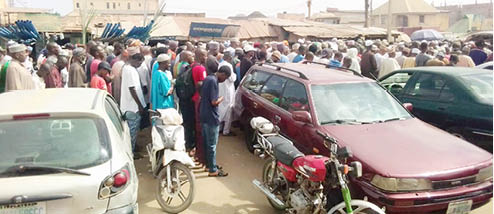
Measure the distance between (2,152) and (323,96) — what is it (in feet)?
11.9

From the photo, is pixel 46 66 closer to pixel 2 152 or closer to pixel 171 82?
pixel 171 82

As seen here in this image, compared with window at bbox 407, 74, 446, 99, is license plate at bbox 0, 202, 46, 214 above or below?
below

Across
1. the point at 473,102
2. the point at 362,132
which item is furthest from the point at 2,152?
the point at 473,102

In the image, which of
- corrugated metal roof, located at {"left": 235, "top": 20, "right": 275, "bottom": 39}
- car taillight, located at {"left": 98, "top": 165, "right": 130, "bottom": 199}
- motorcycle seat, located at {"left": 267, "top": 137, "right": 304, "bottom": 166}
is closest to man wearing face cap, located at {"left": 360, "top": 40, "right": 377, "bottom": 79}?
motorcycle seat, located at {"left": 267, "top": 137, "right": 304, "bottom": 166}

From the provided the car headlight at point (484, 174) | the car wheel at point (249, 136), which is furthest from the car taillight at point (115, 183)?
the car wheel at point (249, 136)

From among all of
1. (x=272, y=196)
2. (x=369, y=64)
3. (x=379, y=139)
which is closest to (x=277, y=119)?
(x=272, y=196)

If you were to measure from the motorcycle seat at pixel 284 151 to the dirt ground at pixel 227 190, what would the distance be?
909mm

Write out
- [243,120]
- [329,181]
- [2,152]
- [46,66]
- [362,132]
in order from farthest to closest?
1. [243,120]
2. [46,66]
3. [362,132]
4. [329,181]
5. [2,152]

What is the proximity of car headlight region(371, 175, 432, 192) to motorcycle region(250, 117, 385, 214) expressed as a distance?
0.29m

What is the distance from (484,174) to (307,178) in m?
1.87

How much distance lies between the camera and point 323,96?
5223 millimetres

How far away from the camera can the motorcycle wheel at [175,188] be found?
4490mm

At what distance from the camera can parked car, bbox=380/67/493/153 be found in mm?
5812

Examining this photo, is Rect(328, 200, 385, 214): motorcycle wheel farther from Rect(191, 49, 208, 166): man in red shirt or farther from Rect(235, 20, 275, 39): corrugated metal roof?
Rect(235, 20, 275, 39): corrugated metal roof
